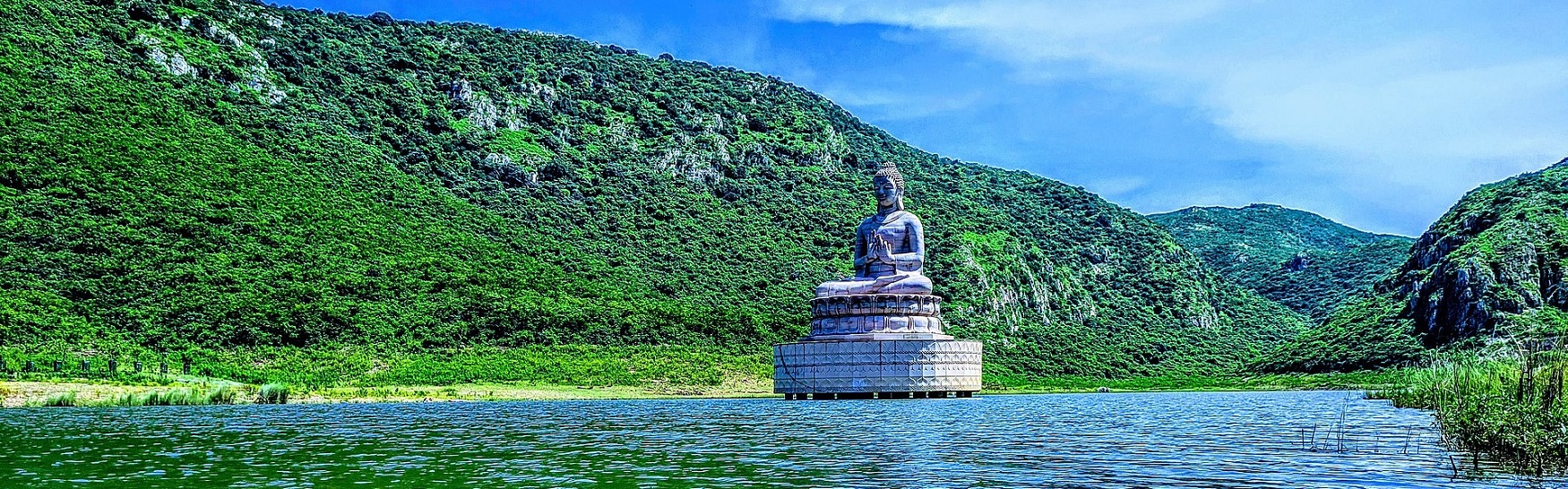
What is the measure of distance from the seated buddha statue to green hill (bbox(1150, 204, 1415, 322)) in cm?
8036

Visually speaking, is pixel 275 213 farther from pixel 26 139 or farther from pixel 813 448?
pixel 813 448

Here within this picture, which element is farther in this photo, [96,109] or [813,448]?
[96,109]

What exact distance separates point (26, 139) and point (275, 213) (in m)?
13.2

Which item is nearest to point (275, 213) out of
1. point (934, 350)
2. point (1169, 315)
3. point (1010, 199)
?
point (934, 350)

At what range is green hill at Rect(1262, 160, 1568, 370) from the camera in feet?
253

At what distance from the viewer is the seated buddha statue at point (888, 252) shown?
5928 cm

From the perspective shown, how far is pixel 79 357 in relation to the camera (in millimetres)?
54031

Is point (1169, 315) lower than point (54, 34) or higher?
lower

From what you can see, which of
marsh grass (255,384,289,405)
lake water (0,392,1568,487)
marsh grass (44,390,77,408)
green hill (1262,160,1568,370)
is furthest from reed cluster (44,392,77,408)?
green hill (1262,160,1568,370)

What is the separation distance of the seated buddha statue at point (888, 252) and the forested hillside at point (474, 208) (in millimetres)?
15250

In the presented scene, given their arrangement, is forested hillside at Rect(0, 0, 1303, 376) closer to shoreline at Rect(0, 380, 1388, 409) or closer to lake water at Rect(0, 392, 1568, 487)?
shoreline at Rect(0, 380, 1388, 409)

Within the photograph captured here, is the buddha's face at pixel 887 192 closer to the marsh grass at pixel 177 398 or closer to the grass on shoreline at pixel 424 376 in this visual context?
the grass on shoreline at pixel 424 376

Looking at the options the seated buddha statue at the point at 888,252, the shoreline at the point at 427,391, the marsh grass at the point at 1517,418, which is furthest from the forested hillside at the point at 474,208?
the marsh grass at the point at 1517,418

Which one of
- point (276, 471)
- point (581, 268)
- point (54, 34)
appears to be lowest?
point (276, 471)
